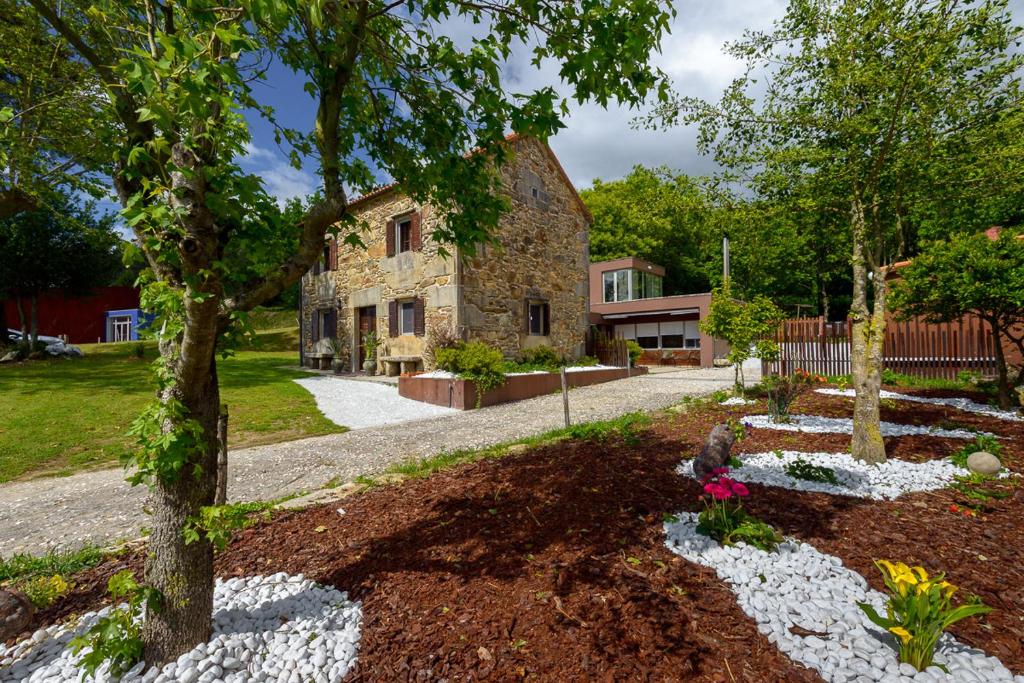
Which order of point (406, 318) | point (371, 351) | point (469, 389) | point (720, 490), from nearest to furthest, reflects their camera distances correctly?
point (720, 490)
point (469, 389)
point (406, 318)
point (371, 351)

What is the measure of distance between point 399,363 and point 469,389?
531 cm

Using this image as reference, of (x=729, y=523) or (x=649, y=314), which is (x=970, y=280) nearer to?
(x=729, y=523)

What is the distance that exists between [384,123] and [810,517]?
460 cm

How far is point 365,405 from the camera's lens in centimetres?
1022

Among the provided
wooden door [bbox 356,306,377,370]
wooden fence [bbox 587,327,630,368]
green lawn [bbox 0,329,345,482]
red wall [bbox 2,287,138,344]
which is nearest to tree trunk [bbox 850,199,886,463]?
green lawn [bbox 0,329,345,482]

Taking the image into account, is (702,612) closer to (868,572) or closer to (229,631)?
(868,572)

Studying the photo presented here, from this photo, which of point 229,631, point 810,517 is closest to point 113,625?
point 229,631

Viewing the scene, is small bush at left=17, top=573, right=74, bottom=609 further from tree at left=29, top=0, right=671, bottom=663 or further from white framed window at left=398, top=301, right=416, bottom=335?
white framed window at left=398, top=301, right=416, bottom=335

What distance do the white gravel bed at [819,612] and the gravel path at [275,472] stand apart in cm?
392

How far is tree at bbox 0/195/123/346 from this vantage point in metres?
17.4

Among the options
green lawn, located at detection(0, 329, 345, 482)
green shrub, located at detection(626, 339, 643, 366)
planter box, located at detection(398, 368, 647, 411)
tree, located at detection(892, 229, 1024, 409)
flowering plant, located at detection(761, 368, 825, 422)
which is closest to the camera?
green lawn, located at detection(0, 329, 345, 482)

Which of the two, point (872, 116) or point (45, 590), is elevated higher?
point (872, 116)

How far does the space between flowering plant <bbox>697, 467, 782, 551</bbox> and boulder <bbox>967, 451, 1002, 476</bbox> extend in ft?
9.24

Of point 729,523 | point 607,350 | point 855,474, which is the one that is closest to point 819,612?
point 729,523
